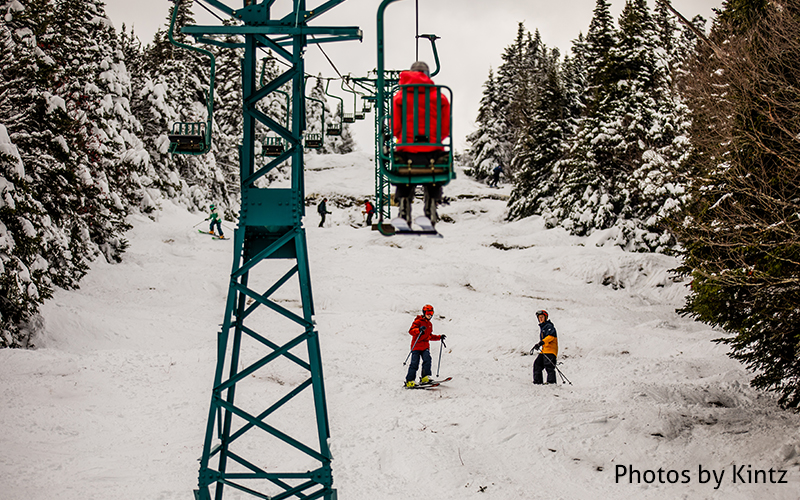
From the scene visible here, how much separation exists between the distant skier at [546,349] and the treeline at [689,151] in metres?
2.83

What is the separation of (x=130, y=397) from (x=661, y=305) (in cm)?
1864

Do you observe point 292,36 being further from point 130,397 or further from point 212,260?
point 212,260

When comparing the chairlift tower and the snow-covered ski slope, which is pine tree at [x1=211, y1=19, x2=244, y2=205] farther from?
the chairlift tower

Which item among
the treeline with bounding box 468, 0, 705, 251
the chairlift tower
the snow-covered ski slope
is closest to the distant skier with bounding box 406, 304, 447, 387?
A: the snow-covered ski slope

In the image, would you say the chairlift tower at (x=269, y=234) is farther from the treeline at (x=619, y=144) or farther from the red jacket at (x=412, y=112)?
the treeline at (x=619, y=144)

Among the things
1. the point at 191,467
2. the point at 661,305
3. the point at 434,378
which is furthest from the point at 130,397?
the point at 661,305

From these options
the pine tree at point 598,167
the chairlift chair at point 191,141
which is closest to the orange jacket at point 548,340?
the chairlift chair at point 191,141

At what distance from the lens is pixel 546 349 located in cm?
1343

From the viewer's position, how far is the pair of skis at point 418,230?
7.66 meters

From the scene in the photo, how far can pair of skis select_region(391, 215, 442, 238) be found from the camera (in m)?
7.66

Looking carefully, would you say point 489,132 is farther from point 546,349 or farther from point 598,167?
point 546,349

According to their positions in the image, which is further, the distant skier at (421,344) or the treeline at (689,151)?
the distant skier at (421,344)

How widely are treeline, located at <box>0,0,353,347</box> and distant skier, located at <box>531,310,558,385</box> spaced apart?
26.4ft

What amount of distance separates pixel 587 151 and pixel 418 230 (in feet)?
79.6
